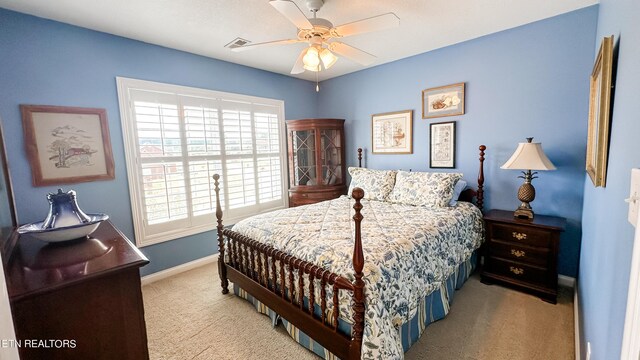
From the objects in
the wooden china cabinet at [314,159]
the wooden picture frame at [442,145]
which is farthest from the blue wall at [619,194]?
the wooden china cabinet at [314,159]

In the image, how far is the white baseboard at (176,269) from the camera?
2.92 m

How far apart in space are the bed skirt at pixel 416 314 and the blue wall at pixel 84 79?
154cm

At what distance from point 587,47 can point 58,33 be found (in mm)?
4677

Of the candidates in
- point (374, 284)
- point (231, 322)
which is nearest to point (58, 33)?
point (231, 322)

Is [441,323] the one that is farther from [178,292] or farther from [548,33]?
[548,33]

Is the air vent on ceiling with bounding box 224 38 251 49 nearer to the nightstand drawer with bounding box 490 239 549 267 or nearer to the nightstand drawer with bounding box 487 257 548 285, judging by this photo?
the nightstand drawer with bounding box 490 239 549 267

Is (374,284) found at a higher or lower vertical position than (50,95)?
lower

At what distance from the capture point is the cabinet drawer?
235 centimetres

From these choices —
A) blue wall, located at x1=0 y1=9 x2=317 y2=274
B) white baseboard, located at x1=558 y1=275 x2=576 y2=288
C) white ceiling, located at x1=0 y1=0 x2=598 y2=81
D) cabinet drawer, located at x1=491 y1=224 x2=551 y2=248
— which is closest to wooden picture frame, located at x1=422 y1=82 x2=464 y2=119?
white ceiling, located at x1=0 y1=0 x2=598 y2=81

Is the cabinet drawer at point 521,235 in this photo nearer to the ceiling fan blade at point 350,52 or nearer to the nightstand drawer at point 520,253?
the nightstand drawer at point 520,253

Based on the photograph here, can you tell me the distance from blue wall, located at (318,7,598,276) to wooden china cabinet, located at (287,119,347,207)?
3.61ft

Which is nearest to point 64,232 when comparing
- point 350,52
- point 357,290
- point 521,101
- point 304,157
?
point 357,290

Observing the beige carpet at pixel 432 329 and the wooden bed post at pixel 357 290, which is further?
the beige carpet at pixel 432 329

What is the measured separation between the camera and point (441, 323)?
2.12m
